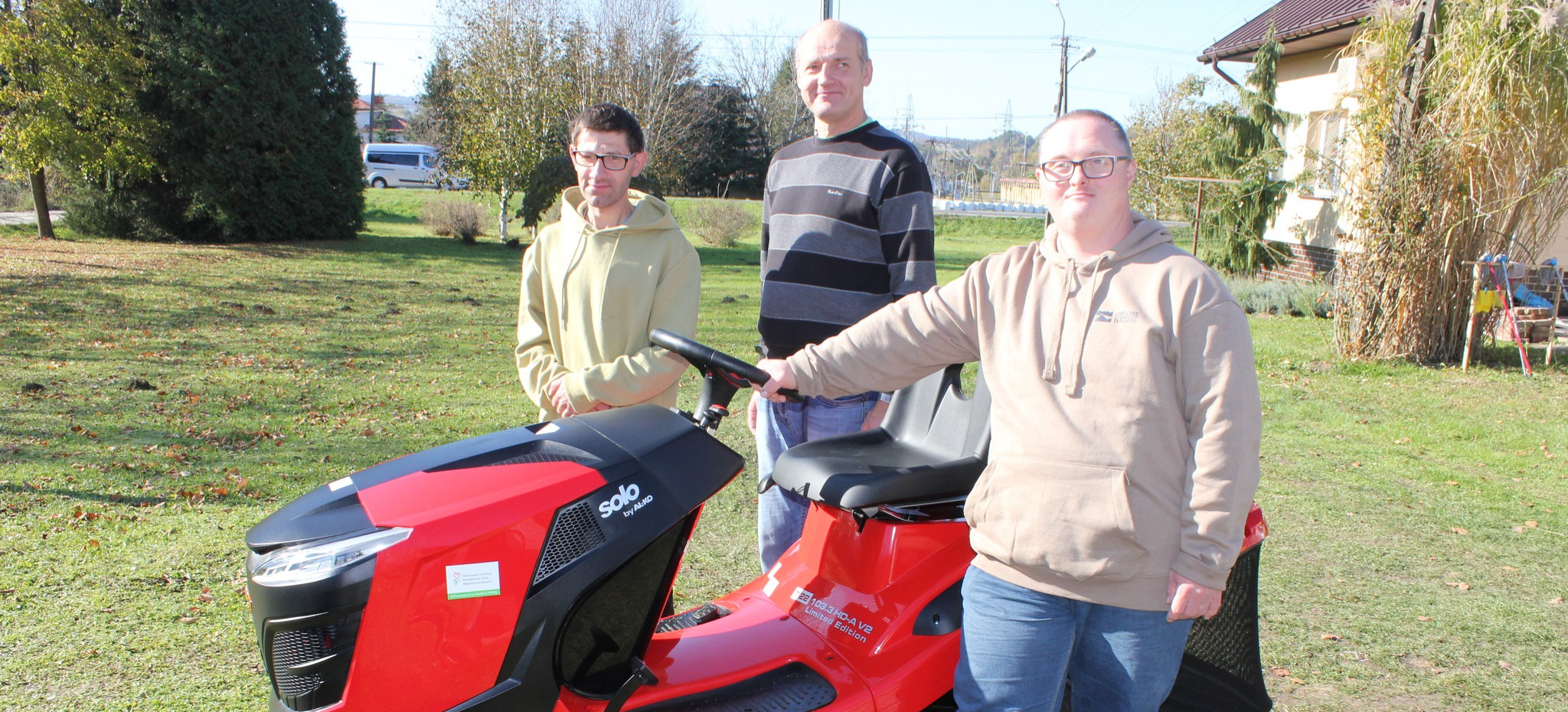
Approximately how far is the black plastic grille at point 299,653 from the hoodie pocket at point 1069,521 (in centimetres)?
124

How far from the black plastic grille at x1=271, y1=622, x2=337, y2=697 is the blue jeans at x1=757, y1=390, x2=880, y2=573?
60.9 inches

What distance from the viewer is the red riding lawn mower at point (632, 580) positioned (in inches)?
66.3

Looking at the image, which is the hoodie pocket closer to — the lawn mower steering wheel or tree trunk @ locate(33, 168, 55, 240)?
the lawn mower steering wheel

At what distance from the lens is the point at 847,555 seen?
249 centimetres

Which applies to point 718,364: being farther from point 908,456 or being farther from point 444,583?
point 444,583

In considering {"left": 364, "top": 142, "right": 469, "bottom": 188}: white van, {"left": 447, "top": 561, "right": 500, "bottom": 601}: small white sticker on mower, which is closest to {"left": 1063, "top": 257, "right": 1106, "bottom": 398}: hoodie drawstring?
{"left": 447, "top": 561, "right": 500, "bottom": 601}: small white sticker on mower

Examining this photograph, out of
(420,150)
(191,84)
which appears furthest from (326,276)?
(420,150)

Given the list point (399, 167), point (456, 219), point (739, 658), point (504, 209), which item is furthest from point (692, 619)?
point (399, 167)

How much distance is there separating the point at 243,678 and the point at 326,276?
42.8 feet

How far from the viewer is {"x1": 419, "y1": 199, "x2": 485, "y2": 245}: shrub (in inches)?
909

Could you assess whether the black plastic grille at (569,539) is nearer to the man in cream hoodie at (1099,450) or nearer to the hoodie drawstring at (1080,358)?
the man in cream hoodie at (1099,450)

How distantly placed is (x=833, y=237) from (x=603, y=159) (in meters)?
0.71

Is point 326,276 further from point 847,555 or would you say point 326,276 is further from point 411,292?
point 847,555

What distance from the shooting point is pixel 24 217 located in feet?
74.7
